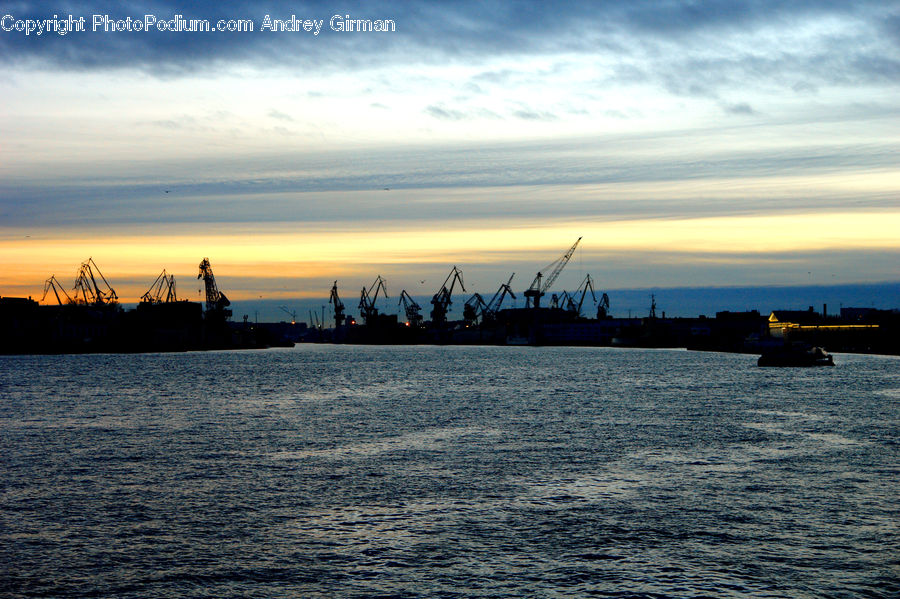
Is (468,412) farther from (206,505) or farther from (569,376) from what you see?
(569,376)

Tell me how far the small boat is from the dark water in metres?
79.6

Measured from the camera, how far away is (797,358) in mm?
145375

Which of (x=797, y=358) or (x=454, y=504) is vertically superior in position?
(x=797, y=358)

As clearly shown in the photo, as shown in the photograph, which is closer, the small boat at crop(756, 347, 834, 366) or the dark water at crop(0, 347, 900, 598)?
the dark water at crop(0, 347, 900, 598)

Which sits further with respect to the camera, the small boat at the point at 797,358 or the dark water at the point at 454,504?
the small boat at the point at 797,358

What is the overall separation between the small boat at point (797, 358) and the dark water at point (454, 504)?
79.6 metres

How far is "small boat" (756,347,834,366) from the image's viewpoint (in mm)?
143625

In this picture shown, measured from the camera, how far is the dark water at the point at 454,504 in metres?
23.2

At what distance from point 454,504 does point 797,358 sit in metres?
126

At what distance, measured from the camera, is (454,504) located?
32.1 meters

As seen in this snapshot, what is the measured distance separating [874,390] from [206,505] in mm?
75344

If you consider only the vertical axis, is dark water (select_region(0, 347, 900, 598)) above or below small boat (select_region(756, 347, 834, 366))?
below

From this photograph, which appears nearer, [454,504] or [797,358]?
[454,504]

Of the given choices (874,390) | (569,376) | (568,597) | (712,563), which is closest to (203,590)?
(568,597)
